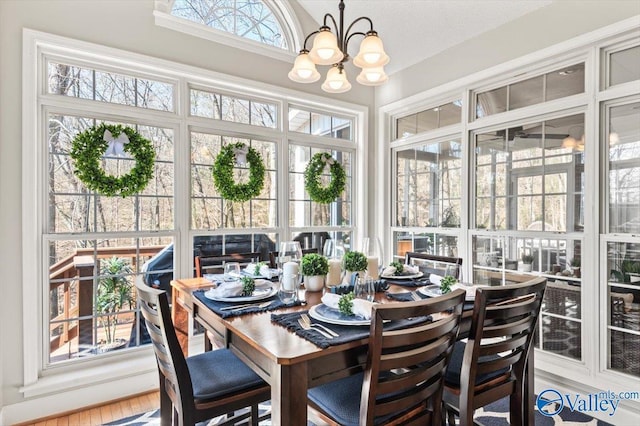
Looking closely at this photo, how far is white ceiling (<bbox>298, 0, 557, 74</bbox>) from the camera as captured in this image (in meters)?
2.79

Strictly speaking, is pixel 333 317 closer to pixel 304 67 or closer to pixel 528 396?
pixel 528 396

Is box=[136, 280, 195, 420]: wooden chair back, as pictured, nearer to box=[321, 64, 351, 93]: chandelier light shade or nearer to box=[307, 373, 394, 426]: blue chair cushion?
box=[307, 373, 394, 426]: blue chair cushion

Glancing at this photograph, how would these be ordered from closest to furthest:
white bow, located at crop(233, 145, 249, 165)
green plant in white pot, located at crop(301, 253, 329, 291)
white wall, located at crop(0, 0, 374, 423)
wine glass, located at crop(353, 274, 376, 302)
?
wine glass, located at crop(353, 274, 376, 302), green plant in white pot, located at crop(301, 253, 329, 291), white wall, located at crop(0, 0, 374, 423), white bow, located at crop(233, 145, 249, 165)

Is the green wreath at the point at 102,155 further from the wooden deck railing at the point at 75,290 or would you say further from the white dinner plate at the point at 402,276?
the white dinner plate at the point at 402,276

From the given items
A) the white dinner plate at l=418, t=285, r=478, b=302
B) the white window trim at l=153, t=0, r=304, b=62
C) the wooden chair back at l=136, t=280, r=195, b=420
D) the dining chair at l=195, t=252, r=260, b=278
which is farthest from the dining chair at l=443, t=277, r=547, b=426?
the white window trim at l=153, t=0, r=304, b=62

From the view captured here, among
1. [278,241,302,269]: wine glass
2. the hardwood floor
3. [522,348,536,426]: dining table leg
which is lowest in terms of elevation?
the hardwood floor

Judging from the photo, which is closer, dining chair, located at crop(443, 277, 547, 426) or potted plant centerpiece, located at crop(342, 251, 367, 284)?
dining chair, located at crop(443, 277, 547, 426)

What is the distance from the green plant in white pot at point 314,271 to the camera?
1940 millimetres

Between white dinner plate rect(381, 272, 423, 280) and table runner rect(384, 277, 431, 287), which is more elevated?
white dinner plate rect(381, 272, 423, 280)

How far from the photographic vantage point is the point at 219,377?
1617mm

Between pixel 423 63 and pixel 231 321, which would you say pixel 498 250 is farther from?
pixel 231 321

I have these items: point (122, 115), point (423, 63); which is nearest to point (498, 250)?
point (423, 63)

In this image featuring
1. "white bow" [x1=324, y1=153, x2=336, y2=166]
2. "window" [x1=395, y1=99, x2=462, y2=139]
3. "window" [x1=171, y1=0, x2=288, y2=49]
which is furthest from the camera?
"white bow" [x1=324, y1=153, x2=336, y2=166]

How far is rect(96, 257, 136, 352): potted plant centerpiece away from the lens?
268cm
